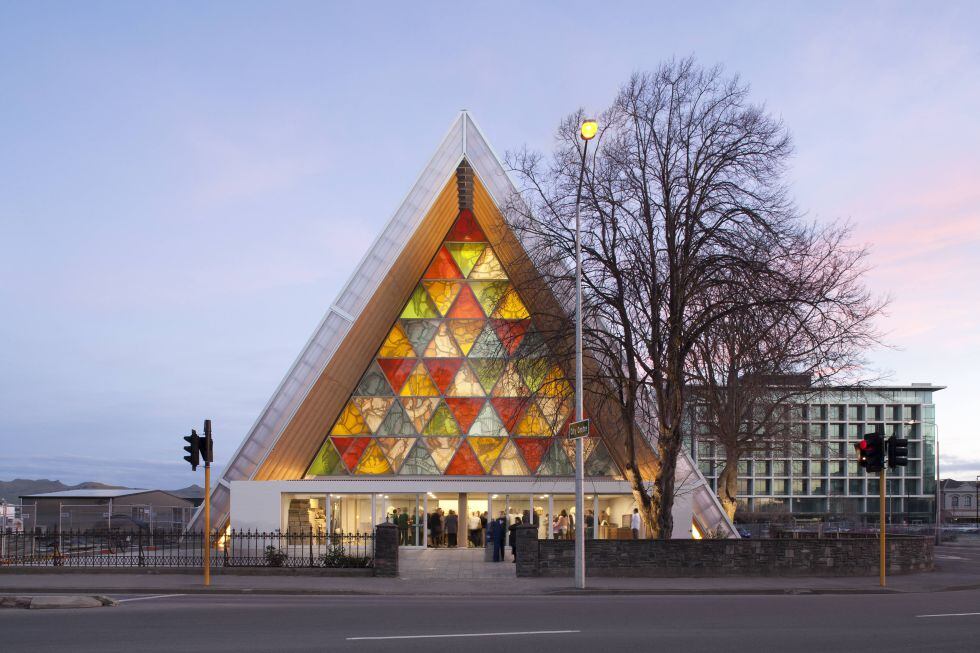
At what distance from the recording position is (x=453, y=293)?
34812mm

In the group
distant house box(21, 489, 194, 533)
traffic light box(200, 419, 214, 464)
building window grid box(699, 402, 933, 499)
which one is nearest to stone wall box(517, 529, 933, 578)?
traffic light box(200, 419, 214, 464)

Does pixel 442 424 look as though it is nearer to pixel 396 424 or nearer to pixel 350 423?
pixel 396 424

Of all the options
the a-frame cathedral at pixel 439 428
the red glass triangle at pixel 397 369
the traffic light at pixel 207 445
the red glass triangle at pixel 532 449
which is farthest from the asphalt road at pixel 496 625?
the red glass triangle at pixel 397 369

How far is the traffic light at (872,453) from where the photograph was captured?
Result: 21.4 m

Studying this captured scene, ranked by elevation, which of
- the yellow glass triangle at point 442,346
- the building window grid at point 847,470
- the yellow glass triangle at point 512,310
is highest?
the yellow glass triangle at point 512,310

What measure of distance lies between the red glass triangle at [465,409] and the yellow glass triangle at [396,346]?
7.47 ft

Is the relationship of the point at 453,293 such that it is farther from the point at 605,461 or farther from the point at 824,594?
the point at 824,594

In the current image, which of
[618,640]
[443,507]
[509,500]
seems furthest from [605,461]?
[618,640]

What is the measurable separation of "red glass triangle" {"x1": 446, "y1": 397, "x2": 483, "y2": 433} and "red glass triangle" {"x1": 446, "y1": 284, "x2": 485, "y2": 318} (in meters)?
3.02

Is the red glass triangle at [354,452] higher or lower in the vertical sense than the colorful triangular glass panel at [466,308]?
lower

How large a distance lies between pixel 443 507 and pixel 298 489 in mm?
5148

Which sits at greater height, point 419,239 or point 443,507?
point 419,239

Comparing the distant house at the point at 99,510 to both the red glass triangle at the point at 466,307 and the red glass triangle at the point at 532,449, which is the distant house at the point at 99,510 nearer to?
the red glass triangle at the point at 466,307

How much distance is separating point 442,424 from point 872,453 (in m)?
16.1
